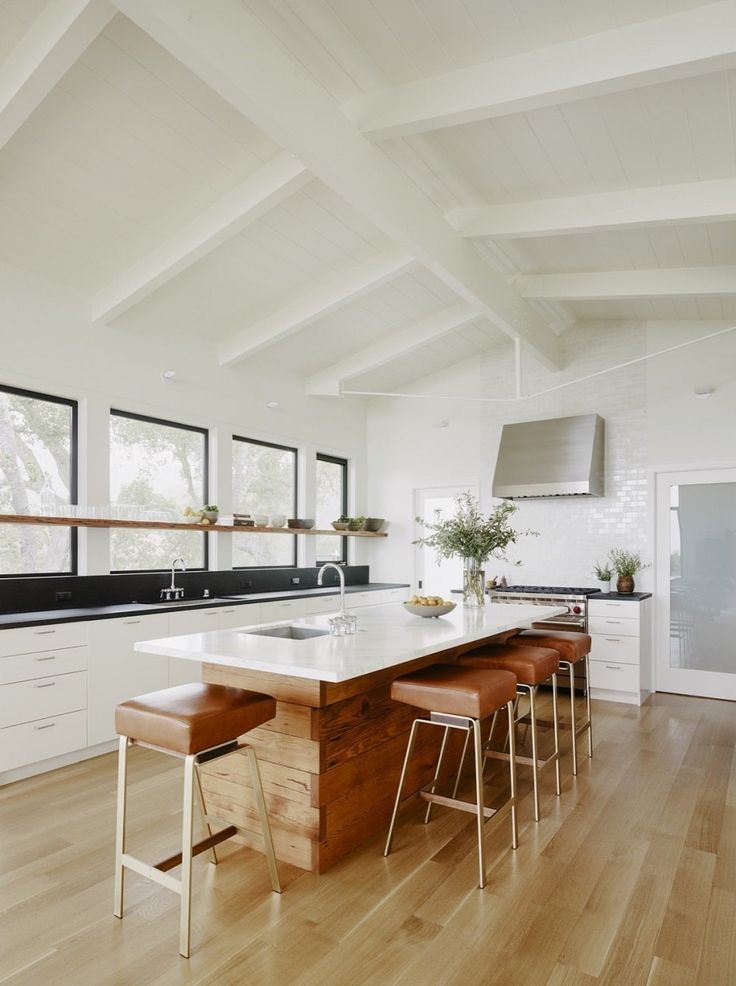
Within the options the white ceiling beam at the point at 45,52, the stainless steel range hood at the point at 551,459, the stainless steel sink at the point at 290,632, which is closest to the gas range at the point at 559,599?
the stainless steel range hood at the point at 551,459

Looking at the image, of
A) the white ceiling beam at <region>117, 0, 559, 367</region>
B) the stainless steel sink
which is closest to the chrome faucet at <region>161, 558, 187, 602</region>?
the stainless steel sink

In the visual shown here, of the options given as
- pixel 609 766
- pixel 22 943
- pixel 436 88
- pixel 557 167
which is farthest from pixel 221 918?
pixel 557 167

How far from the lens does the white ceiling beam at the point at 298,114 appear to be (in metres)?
2.39

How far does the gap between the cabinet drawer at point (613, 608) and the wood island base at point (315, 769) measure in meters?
3.00

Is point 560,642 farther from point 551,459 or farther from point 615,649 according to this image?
point 551,459

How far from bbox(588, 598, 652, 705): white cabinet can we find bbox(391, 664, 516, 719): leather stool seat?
2.84 m

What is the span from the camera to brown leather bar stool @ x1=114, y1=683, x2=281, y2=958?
2072 mm

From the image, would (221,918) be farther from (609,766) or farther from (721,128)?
(721,128)

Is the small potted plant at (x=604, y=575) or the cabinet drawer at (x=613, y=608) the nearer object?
the cabinet drawer at (x=613, y=608)

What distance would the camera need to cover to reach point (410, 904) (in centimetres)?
232

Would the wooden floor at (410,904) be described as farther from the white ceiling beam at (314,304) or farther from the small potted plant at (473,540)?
the white ceiling beam at (314,304)

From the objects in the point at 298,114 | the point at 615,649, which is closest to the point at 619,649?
the point at 615,649

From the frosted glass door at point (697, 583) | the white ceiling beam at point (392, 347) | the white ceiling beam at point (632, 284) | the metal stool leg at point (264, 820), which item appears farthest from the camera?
the white ceiling beam at point (392, 347)

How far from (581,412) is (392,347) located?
1.94 metres
